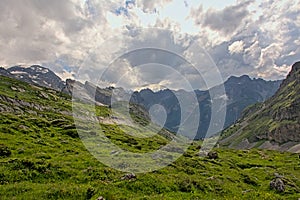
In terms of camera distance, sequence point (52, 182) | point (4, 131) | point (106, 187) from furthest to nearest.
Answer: point (4, 131) → point (52, 182) → point (106, 187)

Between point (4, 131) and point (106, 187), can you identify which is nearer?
point (106, 187)

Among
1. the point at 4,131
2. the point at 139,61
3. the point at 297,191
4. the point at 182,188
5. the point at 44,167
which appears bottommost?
the point at 297,191

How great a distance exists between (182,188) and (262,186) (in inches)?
781

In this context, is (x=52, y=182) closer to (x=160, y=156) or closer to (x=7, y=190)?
(x=7, y=190)

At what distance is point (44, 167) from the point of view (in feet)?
107

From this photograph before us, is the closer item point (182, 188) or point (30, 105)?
point (182, 188)

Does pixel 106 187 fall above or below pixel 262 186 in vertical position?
above

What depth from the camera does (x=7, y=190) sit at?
994 inches

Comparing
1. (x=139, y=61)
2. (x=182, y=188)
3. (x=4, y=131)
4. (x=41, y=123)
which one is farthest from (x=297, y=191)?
(x=41, y=123)

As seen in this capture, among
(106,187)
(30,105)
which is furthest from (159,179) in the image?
(30,105)

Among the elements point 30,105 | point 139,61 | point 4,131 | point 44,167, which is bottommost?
point 44,167

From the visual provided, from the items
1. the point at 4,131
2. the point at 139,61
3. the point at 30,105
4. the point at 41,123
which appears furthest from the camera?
the point at 30,105

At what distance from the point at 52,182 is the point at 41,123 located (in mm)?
63535

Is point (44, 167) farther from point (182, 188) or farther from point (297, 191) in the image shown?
point (297, 191)
